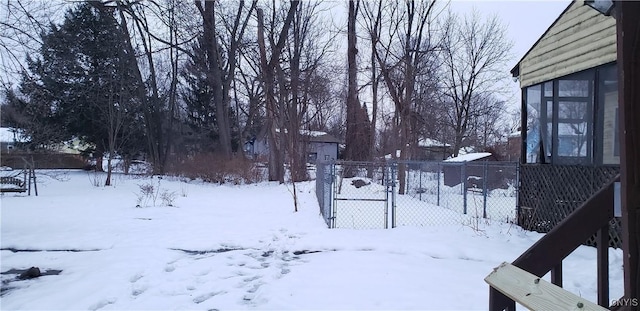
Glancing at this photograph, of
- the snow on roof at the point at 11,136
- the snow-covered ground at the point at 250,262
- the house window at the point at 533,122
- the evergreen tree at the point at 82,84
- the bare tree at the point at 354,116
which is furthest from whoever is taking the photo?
the snow on roof at the point at 11,136

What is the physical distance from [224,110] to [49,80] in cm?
1889

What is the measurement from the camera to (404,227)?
29.0ft

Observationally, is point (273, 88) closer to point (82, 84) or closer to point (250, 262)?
point (82, 84)

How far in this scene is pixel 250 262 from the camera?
20.1ft

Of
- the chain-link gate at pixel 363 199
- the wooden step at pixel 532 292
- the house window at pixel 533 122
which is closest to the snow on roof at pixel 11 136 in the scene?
the chain-link gate at pixel 363 199

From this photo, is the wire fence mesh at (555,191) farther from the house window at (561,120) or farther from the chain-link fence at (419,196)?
the chain-link fence at (419,196)

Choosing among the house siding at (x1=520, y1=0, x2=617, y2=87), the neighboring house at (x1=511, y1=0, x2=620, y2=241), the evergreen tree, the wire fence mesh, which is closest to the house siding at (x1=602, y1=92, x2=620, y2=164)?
the neighboring house at (x1=511, y1=0, x2=620, y2=241)

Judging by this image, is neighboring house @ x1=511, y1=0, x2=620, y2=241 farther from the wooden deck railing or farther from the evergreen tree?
the evergreen tree

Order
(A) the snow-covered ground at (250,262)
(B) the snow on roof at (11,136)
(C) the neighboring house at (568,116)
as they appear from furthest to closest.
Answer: (B) the snow on roof at (11,136) < (C) the neighboring house at (568,116) < (A) the snow-covered ground at (250,262)

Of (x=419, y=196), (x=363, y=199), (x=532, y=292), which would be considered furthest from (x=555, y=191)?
(x=419, y=196)

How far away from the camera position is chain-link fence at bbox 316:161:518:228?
9484 millimetres

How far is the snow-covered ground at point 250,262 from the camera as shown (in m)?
4.55

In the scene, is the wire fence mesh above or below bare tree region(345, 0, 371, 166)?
below

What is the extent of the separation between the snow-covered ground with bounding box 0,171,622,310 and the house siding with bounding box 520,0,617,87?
10.7 feet
